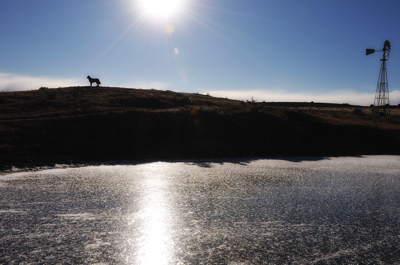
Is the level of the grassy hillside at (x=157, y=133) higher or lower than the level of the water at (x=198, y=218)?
higher

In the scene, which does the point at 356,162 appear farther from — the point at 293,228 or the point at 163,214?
the point at 163,214

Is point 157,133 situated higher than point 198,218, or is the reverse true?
point 157,133

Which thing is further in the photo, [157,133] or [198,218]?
[157,133]

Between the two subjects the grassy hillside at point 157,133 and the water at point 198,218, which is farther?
the grassy hillside at point 157,133

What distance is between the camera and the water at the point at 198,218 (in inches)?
220

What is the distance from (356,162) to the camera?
17859 mm

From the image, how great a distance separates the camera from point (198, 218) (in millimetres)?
7508

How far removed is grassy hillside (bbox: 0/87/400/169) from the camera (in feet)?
58.6

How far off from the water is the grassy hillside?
5.13 meters

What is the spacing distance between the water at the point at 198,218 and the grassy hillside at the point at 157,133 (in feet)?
16.8

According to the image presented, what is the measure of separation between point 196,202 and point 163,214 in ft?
4.67

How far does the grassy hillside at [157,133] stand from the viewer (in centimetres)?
1786

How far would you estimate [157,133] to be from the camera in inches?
881

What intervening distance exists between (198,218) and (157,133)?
50.5ft
